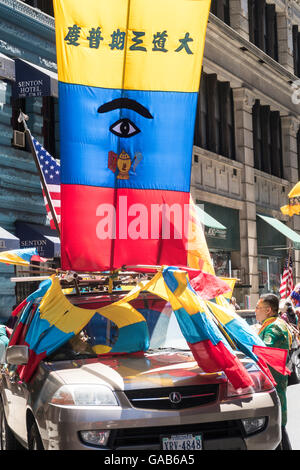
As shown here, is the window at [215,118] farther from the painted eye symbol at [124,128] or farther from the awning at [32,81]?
the painted eye symbol at [124,128]

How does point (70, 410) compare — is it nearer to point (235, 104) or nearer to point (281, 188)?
point (235, 104)

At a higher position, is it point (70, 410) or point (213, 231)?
point (213, 231)

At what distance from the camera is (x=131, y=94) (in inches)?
303

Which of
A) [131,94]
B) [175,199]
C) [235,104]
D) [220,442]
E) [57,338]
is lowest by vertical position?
[220,442]

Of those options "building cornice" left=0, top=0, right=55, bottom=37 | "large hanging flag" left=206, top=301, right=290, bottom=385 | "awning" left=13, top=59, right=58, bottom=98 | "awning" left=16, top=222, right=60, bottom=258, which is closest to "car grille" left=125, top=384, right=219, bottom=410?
"large hanging flag" left=206, top=301, right=290, bottom=385

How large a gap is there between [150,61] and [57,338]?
9.68 feet

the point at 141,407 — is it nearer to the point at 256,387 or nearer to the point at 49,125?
the point at 256,387

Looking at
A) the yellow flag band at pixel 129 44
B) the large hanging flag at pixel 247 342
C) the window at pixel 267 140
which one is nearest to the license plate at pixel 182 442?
the large hanging flag at pixel 247 342

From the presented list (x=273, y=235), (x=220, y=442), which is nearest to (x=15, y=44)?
(x=220, y=442)

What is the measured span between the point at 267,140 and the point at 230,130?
379cm

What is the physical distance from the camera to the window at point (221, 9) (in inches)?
1057

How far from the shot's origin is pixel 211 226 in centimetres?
2362

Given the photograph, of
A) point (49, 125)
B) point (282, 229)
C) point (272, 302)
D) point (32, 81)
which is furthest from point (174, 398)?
point (282, 229)

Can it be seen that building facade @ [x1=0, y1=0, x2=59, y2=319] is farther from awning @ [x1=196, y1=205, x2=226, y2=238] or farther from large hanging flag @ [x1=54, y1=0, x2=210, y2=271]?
large hanging flag @ [x1=54, y1=0, x2=210, y2=271]
